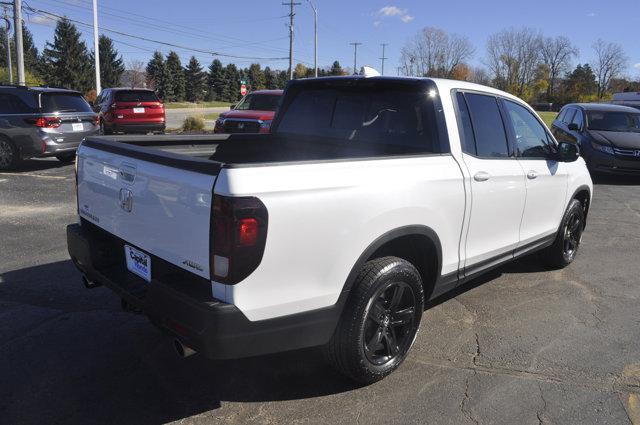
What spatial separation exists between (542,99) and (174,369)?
111 metres

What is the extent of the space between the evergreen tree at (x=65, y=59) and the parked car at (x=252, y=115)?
62.6 m

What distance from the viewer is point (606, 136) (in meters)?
11.7

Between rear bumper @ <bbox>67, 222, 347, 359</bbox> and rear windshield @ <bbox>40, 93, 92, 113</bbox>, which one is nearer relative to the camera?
rear bumper @ <bbox>67, 222, 347, 359</bbox>

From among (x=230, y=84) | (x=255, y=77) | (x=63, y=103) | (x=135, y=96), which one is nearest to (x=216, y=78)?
(x=230, y=84)

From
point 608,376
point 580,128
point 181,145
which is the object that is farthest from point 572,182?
point 580,128

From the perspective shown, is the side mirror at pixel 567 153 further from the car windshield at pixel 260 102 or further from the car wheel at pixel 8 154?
the car wheel at pixel 8 154

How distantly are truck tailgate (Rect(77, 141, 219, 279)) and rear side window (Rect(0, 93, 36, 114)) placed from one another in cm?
847

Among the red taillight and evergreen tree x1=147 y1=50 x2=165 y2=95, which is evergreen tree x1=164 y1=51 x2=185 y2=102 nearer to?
evergreen tree x1=147 y1=50 x2=165 y2=95

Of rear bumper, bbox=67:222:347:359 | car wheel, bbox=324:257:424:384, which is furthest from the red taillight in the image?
car wheel, bbox=324:257:424:384

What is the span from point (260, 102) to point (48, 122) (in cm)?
534

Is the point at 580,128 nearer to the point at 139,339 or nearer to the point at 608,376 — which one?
the point at 608,376

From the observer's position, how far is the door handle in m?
3.67

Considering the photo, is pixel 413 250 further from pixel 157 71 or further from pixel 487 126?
pixel 157 71

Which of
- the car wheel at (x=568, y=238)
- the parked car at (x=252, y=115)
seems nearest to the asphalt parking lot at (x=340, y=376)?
the car wheel at (x=568, y=238)
